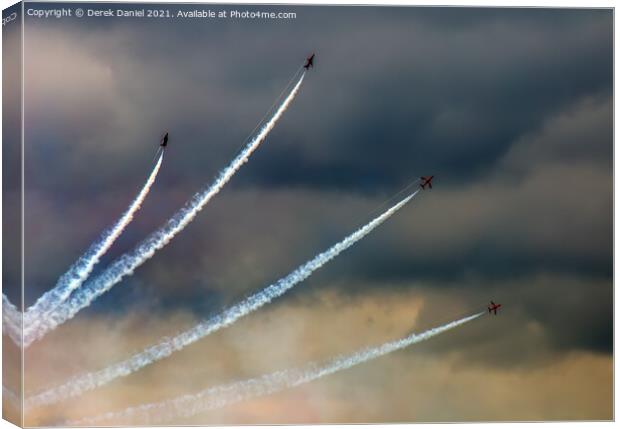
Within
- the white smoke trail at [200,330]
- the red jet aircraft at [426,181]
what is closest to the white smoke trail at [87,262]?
the white smoke trail at [200,330]

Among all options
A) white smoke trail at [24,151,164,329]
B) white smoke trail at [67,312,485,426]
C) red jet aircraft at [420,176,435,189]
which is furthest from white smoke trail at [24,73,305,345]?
red jet aircraft at [420,176,435,189]

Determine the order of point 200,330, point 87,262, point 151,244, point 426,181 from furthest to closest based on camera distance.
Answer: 1. point 426,181
2. point 200,330
3. point 151,244
4. point 87,262

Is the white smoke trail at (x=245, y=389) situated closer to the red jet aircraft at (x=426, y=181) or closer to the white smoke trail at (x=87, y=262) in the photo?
the white smoke trail at (x=87, y=262)

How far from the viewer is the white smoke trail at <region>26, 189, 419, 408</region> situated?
170 ft

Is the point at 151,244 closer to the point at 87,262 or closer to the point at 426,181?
the point at 87,262

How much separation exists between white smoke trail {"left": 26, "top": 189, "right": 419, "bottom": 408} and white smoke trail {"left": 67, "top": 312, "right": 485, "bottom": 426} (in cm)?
135

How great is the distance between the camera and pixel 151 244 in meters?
51.9

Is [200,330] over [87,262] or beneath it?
beneath

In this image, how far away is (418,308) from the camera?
52.8 m

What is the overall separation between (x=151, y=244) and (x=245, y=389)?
673 cm

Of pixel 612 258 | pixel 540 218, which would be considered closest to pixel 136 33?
pixel 540 218

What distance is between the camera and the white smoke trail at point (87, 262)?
51.5 meters

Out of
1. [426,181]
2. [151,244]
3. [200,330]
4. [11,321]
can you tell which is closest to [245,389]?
[200,330]

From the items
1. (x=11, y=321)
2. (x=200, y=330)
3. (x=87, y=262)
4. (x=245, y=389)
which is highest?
(x=87, y=262)
